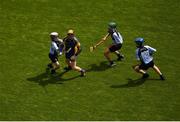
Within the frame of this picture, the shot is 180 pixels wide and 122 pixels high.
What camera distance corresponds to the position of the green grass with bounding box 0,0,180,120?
1850cm

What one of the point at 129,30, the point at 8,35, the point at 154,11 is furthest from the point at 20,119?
the point at 154,11

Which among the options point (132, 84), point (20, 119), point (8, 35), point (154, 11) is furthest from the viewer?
point (154, 11)

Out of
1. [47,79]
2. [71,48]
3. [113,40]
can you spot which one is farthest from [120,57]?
[47,79]

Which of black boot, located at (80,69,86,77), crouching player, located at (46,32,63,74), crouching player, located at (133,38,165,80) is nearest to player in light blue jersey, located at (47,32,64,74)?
crouching player, located at (46,32,63,74)

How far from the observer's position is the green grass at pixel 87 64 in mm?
18500

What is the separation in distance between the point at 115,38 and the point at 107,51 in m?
0.77

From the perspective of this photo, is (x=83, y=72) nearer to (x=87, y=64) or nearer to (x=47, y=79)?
(x=87, y=64)

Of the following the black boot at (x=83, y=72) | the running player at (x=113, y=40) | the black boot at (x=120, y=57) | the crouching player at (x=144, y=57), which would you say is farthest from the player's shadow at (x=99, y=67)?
the crouching player at (x=144, y=57)

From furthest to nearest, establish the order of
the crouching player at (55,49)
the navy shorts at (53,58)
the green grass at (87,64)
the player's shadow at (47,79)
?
the navy shorts at (53,58)
the player's shadow at (47,79)
the crouching player at (55,49)
the green grass at (87,64)

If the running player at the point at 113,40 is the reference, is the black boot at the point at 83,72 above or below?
below

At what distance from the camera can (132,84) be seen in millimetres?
20266

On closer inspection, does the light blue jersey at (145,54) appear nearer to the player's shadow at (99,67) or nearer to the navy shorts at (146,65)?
the navy shorts at (146,65)

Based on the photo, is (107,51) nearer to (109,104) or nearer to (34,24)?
(109,104)

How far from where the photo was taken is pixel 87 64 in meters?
21.8
